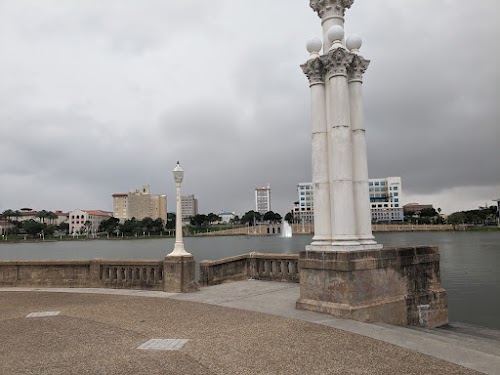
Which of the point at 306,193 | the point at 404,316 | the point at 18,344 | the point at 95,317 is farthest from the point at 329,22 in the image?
the point at 306,193

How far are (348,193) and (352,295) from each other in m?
2.16

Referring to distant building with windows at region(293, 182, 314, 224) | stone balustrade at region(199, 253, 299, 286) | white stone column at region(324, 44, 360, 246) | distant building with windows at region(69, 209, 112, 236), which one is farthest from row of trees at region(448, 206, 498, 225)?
white stone column at region(324, 44, 360, 246)

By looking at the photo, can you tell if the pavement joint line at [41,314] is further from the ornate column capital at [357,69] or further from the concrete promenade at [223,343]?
the ornate column capital at [357,69]

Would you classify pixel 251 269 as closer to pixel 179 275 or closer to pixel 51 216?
pixel 179 275

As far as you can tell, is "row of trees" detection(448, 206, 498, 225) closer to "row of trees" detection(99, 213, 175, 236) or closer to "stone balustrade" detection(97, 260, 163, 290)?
"row of trees" detection(99, 213, 175, 236)

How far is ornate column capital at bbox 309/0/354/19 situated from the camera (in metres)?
9.53

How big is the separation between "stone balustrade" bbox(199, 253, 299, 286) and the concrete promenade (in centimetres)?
372

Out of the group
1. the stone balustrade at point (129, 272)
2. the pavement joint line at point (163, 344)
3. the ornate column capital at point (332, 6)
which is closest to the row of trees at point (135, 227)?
the stone balustrade at point (129, 272)

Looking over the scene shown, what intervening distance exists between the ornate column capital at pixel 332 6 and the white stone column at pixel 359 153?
0.81 m

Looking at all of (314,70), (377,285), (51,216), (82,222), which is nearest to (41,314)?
(377,285)

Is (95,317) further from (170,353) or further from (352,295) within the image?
(352,295)

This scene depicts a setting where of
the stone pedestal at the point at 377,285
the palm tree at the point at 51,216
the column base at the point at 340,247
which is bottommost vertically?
the stone pedestal at the point at 377,285

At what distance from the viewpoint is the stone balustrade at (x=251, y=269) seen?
44.8 ft

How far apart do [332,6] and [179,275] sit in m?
8.34
